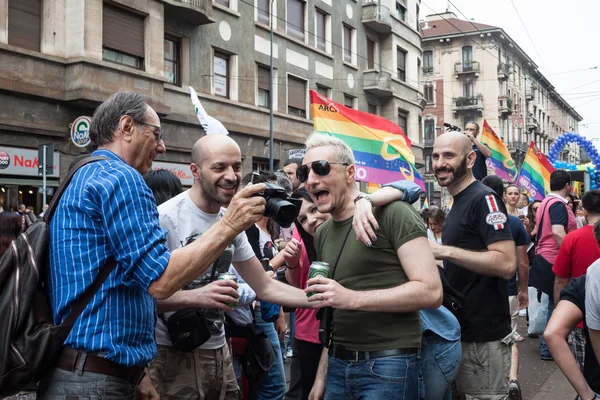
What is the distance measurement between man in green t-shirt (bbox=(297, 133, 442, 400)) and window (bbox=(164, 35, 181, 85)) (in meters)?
16.6

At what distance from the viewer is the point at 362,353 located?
282 centimetres

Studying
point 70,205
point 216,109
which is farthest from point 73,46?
point 70,205

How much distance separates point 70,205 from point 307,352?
8.08 feet

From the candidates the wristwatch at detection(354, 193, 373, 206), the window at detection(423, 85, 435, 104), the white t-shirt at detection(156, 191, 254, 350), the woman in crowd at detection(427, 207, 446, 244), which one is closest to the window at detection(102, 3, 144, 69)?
the woman in crowd at detection(427, 207, 446, 244)

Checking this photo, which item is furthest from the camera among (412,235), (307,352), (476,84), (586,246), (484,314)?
(476,84)

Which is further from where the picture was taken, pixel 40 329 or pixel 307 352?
pixel 307 352

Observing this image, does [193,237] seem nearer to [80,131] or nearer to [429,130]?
[80,131]

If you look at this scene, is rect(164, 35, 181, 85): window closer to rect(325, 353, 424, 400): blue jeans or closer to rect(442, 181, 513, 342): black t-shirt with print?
rect(442, 181, 513, 342): black t-shirt with print

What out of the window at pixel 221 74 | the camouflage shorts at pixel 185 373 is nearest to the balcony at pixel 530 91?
the window at pixel 221 74

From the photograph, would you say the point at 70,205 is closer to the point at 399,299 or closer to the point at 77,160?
the point at 77,160

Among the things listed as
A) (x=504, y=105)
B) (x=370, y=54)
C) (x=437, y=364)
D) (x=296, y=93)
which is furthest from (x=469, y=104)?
(x=437, y=364)

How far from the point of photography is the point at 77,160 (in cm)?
247

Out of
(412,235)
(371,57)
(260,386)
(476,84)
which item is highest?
(476,84)

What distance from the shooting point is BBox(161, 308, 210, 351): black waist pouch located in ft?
9.94
